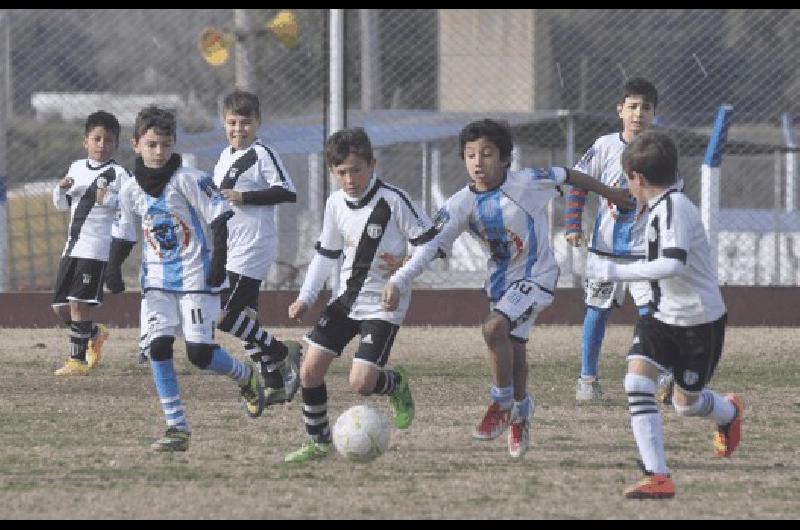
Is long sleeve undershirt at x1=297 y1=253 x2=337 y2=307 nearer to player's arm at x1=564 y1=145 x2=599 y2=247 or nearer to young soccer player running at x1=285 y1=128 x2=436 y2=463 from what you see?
young soccer player running at x1=285 y1=128 x2=436 y2=463

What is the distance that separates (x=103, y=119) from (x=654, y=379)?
531 cm

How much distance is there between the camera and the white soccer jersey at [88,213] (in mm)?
11391

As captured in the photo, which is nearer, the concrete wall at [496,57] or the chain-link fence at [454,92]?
the chain-link fence at [454,92]

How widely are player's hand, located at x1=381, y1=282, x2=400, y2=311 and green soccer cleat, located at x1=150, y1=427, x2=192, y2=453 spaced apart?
46.1 inches

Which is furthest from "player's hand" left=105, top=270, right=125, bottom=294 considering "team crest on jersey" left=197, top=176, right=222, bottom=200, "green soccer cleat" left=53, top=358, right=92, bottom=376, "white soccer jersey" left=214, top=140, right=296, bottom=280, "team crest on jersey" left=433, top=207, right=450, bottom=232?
"green soccer cleat" left=53, top=358, right=92, bottom=376

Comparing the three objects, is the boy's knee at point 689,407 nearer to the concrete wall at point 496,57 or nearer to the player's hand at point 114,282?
the player's hand at point 114,282

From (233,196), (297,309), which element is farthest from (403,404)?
(233,196)

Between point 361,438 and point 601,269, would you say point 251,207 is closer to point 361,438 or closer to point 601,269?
point 361,438

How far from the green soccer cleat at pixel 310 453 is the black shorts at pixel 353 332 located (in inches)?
16.4

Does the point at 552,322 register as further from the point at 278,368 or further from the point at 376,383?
the point at 376,383

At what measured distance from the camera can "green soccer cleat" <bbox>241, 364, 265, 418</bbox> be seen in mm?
9000

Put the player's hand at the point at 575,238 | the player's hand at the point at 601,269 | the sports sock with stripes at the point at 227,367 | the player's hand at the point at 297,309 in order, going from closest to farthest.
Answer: the player's hand at the point at 601,269
the player's hand at the point at 297,309
the sports sock with stripes at the point at 227,367
the player's hand at the point at 575,238

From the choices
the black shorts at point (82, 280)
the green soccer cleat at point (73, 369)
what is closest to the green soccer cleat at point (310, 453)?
the green soccer cleat at point (73, 369)
